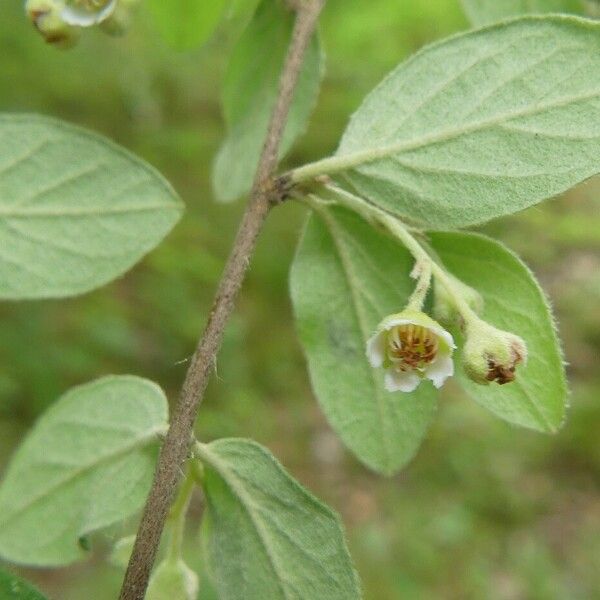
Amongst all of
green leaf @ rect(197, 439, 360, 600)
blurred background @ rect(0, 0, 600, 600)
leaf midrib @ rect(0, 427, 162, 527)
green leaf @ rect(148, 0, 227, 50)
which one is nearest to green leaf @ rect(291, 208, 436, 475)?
green leaf @ rect(197, 439, 360, 600)

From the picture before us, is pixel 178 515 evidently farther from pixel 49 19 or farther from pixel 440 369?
pixel 49 19

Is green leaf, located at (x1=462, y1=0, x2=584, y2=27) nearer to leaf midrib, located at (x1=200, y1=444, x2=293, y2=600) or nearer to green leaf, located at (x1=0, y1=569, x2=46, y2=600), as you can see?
leaf midrib, located at (x1=200, y1=444, x2=293, y2=600)

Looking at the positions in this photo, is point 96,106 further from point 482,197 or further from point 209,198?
point 482,197

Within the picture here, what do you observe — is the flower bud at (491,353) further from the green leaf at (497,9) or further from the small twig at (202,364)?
the green leaf at (497,9)

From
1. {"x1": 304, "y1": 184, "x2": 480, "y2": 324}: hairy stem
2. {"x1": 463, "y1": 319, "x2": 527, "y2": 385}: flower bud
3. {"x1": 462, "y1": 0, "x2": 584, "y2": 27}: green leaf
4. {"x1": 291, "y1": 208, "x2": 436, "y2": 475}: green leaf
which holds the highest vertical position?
{"x1": 462, "y1": 0, "x2": 584, "y2": 27}: green leaf

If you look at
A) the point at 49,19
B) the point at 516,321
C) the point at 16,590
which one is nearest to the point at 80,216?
the point at 49,19

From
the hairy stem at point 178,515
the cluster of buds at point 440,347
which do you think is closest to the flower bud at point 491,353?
the cluster of buds at point 440,347
